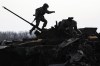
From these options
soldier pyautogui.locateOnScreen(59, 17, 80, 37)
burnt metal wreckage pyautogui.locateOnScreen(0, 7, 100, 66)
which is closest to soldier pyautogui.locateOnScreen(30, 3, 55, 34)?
soldier pyautogui.locateOnScreen(59, 17, 80, 37)

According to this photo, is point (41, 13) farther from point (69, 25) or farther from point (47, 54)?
point (47, 54)

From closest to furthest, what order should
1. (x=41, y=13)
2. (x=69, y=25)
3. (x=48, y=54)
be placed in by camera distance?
(x=48, y=54)
(x=69, y=25)
(x=41, y=13)

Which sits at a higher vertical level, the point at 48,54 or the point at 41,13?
A: the point at 41,13

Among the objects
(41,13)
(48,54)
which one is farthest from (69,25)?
(48,54)

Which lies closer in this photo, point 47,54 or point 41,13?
point 47,54

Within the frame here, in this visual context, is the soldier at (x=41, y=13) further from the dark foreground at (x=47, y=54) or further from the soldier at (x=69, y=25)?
the dark foreground at (x=47, y=54)

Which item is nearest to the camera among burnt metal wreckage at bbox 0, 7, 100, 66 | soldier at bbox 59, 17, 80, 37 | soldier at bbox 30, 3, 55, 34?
burnt metal wreckage at bbox 0, 7, 100, 66

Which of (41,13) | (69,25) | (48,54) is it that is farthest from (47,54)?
(41,13)

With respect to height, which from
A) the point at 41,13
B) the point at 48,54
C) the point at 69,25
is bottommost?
the point at 48,54

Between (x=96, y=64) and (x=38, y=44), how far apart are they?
2.82 meters

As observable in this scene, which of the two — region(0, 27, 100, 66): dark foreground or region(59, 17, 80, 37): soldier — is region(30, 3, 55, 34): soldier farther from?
region(0, 27, 100, 66): dark foreground

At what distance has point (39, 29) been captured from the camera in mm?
19219

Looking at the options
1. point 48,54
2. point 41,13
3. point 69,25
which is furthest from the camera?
point 41,13

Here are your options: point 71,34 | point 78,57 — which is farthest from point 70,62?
point 71,34
